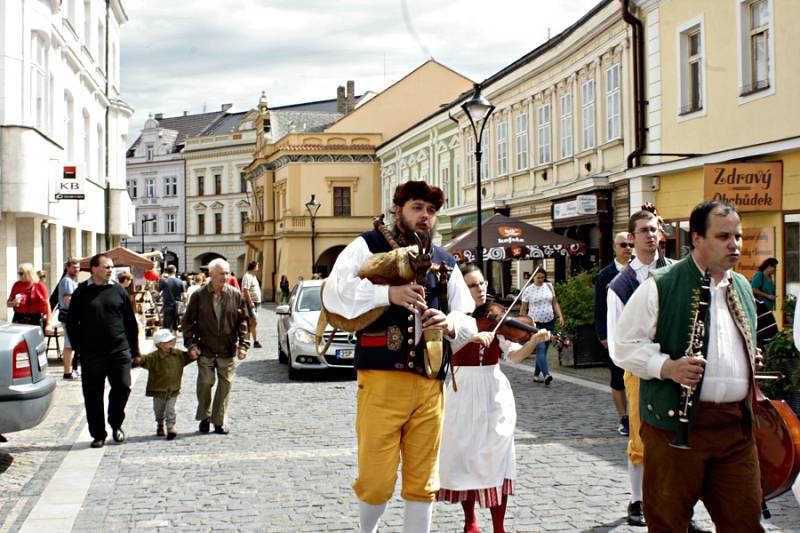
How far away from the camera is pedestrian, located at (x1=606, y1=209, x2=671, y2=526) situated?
6207 mm

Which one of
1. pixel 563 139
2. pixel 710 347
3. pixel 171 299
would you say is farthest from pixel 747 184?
pixel 171 299

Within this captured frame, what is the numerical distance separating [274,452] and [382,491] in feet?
14.0

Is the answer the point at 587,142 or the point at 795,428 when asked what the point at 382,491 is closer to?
the point at 795,428

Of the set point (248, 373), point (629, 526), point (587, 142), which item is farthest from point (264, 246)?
point (629, 526)

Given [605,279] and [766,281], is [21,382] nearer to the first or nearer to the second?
[605,279]

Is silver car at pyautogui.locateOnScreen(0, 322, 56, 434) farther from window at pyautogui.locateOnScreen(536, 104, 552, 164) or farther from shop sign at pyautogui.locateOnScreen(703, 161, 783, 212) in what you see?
window at pyautogui.locateOnScreen(536, 104, 552, 164)

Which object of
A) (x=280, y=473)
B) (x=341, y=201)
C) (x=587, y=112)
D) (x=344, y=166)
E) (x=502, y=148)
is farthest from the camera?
(x=341, y=201)

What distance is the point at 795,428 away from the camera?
4703 millimetres

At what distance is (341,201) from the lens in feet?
194

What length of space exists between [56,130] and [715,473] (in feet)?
72.9

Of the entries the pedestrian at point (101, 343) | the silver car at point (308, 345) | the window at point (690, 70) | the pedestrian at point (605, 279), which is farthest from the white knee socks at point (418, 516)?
the window at point (690, 70)

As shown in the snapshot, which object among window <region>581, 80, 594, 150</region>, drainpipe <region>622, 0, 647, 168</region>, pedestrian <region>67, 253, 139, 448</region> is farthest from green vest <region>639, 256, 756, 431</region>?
window <region>581, 80, 594, 150</region>

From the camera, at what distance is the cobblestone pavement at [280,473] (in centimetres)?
651

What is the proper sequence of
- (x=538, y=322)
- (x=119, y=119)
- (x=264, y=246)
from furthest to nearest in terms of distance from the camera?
1. (x=264, y=246)
2. (x=119, y=119)
3. (x=538, y=322)
